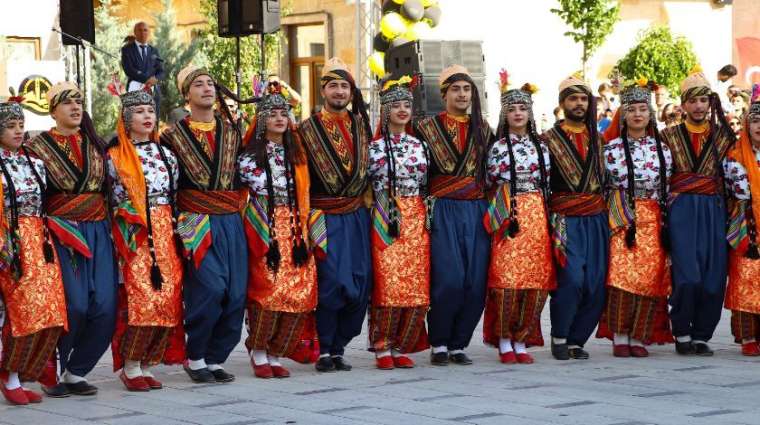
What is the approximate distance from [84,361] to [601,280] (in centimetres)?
281

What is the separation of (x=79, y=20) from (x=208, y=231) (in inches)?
216

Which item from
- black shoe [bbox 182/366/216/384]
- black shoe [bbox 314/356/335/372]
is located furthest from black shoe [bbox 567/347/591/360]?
black shoe [bbox 182/366/216/384]

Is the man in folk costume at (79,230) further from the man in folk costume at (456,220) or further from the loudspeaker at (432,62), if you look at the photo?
the loudspeaker at (432,62)

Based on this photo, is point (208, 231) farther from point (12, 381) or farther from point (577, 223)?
point (577, 223)

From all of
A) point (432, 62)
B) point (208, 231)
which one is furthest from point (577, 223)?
point (432, 62)

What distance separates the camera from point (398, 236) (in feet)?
26.2

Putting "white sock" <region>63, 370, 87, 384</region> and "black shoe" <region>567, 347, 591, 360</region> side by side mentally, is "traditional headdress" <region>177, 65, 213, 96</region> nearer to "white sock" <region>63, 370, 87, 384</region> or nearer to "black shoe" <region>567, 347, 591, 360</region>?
"white sock" <region>63, 370, 87, 384</region>

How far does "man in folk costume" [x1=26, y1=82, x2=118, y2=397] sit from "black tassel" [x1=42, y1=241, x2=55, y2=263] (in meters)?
0.07

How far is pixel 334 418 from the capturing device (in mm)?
6480

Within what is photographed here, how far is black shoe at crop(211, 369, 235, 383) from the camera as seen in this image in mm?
7637

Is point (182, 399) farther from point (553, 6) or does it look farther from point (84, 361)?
point (553, 6)

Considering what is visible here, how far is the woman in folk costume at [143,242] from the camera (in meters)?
7.33

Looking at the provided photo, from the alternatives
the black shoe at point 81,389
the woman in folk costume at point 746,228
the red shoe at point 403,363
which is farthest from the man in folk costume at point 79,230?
the woman in folk costume at point 746,228

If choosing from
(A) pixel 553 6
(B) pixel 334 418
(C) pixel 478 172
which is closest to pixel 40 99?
(C) pixel 478 172
